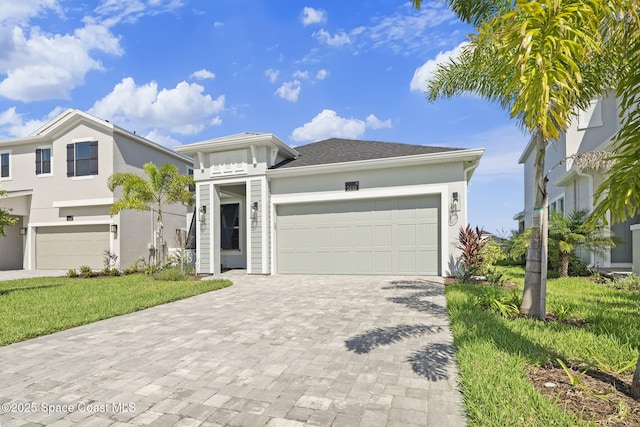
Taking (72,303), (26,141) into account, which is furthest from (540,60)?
(26,141)

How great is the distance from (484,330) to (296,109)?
12.9 m

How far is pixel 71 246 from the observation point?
52.6ft

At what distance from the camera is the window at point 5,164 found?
1717 centimetres

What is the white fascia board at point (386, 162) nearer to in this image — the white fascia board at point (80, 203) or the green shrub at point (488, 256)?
the green shrub at point (488, 256)

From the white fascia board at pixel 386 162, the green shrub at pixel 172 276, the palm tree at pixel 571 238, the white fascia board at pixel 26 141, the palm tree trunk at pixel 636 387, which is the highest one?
the white fascia board at pixel 26 141

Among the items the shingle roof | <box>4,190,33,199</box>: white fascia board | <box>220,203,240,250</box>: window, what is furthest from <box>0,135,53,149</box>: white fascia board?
the shingle roof

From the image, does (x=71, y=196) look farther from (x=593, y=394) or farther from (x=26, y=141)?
(x=593, y=394)

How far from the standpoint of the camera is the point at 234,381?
3.21 meters

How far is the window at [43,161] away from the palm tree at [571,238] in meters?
21.9

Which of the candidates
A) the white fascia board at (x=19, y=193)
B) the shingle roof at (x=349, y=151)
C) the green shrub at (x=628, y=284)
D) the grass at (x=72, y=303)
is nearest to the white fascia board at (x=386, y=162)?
the shingle roof at (x=349, y=151)

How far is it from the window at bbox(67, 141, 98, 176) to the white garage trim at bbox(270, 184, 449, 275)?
9786 mm

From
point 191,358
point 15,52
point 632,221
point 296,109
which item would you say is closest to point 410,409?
point 191,358

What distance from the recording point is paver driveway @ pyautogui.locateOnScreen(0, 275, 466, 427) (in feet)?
8.61

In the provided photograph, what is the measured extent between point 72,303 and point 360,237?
795 centimetres
